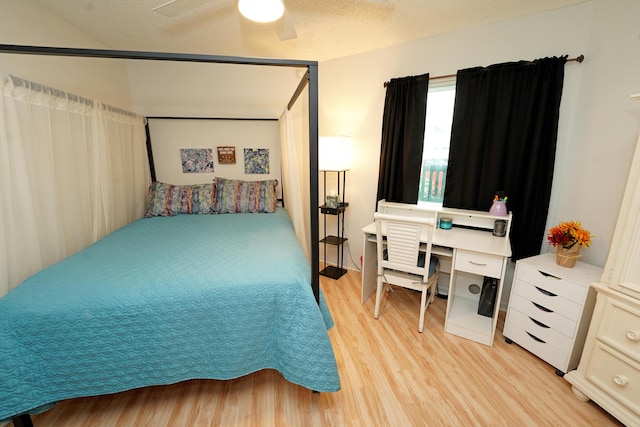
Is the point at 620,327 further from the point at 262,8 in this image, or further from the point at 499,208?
the point at 262,8

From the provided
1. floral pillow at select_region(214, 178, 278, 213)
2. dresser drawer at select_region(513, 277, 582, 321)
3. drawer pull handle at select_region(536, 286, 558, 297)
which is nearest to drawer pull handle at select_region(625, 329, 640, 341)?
dresser drawer at select_region(513, 277, 582, 321)

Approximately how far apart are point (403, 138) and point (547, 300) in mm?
1708

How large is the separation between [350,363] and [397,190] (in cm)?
166

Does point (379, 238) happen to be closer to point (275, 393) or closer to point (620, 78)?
point (275, 393)

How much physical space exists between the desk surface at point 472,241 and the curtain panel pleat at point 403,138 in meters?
0.51

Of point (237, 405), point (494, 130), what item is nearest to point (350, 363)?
point (237, 405)

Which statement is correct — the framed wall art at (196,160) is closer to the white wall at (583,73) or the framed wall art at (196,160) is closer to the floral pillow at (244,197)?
the floral pillow at (244,197)

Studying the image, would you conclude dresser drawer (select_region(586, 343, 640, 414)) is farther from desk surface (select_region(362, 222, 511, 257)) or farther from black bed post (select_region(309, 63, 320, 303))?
black bed post (select_region(309, 63, 320, 303))

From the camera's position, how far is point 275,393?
1.54 m

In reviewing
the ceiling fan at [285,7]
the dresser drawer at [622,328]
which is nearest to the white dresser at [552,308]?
the dresser drawer at [622,328]

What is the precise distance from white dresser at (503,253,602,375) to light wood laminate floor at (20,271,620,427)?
0.44 feet

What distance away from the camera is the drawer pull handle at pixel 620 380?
1298 millimetres

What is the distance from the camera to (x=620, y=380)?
1316 mm

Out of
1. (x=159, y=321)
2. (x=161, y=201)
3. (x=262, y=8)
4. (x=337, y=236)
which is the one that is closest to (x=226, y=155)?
(x=161, y=201)
